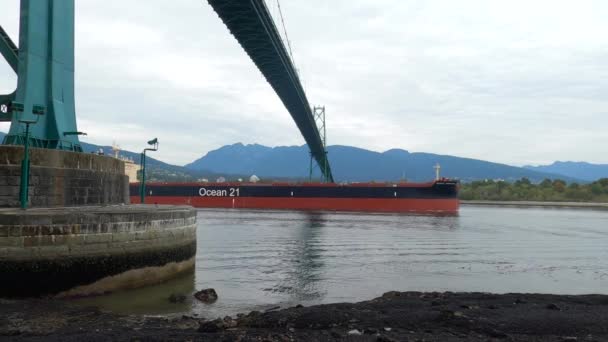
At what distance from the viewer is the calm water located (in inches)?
372

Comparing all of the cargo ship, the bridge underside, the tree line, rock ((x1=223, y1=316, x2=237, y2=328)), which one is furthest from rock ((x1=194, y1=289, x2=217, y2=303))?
the tree line

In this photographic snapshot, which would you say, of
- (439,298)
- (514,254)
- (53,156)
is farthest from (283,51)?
(439,298)

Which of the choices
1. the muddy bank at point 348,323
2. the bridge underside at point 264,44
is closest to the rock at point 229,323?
the muddy bank at point 348,323

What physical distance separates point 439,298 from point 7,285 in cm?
704

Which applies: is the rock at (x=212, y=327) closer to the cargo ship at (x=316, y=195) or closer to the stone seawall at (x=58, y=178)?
the stone seawall at (x=58, y=178)

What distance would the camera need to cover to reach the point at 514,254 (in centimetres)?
1653

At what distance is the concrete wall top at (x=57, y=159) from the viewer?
9.52 metres

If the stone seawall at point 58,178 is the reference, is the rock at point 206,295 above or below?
below

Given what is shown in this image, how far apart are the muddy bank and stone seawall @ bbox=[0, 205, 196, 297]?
45cm

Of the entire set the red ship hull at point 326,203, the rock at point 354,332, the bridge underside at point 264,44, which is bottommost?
the rock at point 354,332

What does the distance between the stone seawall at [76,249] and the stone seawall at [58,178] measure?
81 centimetres

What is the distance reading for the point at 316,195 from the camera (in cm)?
4525

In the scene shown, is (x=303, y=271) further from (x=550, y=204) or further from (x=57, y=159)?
(x=550, y=204)

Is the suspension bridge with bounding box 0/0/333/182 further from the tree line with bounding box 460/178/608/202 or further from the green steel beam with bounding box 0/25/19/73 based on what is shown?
the tree line with bounding box 460/178/608/202
